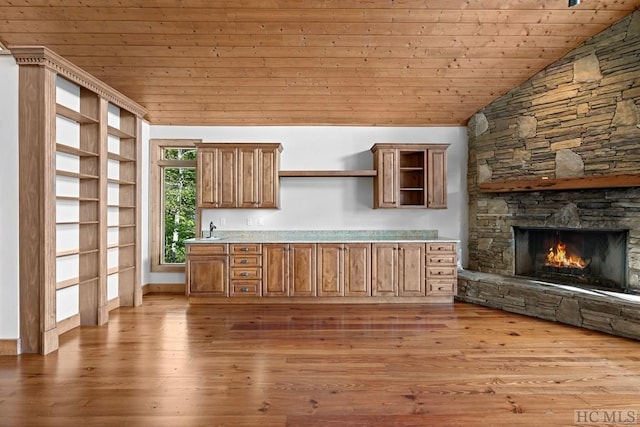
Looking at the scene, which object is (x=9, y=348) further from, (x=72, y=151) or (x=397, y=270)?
(x=397, y=270)

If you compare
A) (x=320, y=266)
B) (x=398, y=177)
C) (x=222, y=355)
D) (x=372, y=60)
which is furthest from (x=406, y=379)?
(x=372, y=60)

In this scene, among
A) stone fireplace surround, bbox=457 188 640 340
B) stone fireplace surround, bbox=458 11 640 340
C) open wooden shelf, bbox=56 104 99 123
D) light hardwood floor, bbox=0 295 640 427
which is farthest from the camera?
stone fireplace surround, bbox=458 11 640 340

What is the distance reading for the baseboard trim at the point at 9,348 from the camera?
307 centimetres

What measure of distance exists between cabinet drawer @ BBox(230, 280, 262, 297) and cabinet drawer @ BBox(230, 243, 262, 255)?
1.29 feet

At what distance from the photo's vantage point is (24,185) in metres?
3.12

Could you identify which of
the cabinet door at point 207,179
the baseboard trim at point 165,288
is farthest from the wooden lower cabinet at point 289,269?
the baseboard trim at point 165,288

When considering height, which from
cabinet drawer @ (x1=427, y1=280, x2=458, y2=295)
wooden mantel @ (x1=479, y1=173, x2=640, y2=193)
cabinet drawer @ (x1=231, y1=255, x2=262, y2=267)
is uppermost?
wooden mantel @ (x1=479, y1=173, x2=640, y2=193)

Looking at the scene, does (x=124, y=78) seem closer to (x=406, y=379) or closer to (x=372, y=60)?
(x=372, y=60)

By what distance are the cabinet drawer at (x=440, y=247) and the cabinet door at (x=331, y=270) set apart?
1.21m

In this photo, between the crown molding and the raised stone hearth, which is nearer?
the crown molding

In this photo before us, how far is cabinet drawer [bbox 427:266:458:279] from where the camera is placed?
4820mm

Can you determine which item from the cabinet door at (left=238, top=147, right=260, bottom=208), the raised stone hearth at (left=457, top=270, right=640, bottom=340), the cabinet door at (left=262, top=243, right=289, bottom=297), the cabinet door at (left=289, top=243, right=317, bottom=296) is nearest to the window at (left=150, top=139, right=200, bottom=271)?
the cabinet door at (left=238, top=147, right=260, bottom=208)

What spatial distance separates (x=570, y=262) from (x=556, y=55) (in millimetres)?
2558

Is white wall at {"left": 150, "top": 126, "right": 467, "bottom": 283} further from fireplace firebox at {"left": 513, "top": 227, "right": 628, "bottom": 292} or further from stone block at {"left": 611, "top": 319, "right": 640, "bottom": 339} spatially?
stone block at {"left": 611, "top": 319, "right": 640, "bottom": 339}
